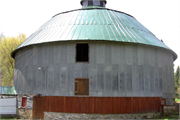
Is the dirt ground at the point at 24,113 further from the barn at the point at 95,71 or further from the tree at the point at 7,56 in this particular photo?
the tree at the point at 7,56

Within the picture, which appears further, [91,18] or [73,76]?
[91,18]

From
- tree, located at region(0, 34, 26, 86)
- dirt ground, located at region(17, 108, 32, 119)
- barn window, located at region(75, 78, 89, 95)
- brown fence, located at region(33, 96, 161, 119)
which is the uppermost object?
tree, located at region(0, 34, 26, 86)

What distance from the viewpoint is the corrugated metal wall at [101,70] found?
1622 centimetres

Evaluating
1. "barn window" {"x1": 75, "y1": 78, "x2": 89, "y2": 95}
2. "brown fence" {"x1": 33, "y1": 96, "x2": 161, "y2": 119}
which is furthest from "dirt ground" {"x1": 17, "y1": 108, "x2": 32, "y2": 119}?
"barn window" {"x1": 75, "y1": 78, "x2": 89, "y2": 95}

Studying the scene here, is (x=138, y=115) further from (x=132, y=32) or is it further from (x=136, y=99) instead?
(x=132, y=32)

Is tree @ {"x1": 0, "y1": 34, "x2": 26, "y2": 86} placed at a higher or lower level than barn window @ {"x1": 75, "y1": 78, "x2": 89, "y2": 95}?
higher

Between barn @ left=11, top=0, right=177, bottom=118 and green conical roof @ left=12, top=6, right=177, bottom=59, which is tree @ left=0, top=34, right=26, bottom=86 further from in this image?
barn @ left=11, top=0, right=177, bottom=118

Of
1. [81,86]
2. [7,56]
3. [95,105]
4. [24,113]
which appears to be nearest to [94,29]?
[81,86]

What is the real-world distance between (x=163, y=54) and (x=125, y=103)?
Answer: 21.4ft

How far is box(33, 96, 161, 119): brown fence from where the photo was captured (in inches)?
624

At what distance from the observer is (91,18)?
19.5 metres

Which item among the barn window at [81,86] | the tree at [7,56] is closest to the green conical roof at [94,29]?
the barn window at [81,86]

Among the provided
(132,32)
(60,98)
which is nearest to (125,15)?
(132,32)

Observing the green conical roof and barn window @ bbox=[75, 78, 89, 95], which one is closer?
barn window @ bbox=[75, 78, 89, 95]
